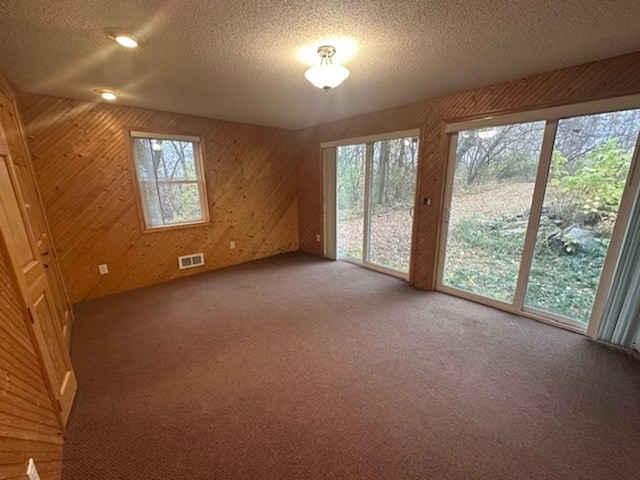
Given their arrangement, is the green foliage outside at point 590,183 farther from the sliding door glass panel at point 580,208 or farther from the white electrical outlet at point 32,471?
the white electrical outlet at point 32,471

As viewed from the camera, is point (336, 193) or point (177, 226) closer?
point (177, 226)

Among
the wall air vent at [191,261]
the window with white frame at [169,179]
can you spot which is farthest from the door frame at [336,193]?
the wall air vent at [191,261]

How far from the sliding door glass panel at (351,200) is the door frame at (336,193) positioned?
0.24 ft

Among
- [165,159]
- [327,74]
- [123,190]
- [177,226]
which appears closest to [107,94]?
[165,159]

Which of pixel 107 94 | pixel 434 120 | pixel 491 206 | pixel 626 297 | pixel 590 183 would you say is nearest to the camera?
pixel 626 297

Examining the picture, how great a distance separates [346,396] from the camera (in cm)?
181

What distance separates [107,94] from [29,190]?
122cm

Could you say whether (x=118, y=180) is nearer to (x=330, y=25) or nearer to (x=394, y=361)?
(x=330, y=25)

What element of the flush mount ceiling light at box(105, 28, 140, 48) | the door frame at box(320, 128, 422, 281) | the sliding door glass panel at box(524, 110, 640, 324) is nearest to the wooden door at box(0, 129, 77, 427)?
the flush mount ceiling light at box(105, 28, 140, 48)

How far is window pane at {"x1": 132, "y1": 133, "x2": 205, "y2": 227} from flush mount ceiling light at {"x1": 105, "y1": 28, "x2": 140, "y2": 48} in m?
2.00

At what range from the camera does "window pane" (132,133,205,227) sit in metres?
3.50

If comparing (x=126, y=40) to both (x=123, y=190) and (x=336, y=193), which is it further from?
(x=336, y=193)

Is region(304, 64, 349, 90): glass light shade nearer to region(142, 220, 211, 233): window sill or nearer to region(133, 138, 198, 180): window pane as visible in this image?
region(133, 138, 198, 180): window pane

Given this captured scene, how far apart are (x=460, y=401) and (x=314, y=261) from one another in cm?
320
